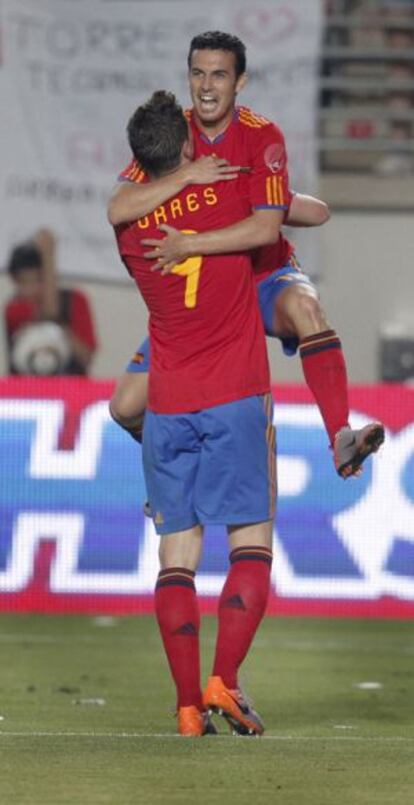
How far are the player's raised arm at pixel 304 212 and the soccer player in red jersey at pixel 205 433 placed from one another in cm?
37

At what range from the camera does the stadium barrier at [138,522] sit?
1160 cm

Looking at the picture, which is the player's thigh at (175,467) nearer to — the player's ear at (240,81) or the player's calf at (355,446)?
the player's calf at (355,446)

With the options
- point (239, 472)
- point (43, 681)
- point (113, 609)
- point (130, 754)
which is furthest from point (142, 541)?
point (130, 754)

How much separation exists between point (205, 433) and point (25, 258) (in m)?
9.61

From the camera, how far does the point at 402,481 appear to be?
38.3 ft

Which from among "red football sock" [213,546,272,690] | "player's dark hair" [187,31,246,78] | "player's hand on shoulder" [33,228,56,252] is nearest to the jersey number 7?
"player's dark hair" [187,31,246,78]

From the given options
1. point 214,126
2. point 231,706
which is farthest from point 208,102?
point 231,706

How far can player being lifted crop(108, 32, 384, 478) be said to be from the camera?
22.2ft

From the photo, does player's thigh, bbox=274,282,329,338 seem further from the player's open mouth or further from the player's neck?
the player's open mouth

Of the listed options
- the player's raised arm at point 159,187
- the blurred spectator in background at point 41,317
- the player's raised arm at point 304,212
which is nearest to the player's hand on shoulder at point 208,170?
the player's raised arm at point 159,187

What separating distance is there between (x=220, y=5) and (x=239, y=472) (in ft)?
32.8

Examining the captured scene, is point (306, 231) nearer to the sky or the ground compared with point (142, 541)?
nearer to the sky

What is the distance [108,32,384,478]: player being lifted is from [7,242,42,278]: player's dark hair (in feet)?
30.0

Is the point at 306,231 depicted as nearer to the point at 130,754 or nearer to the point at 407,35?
the point at 407,35
